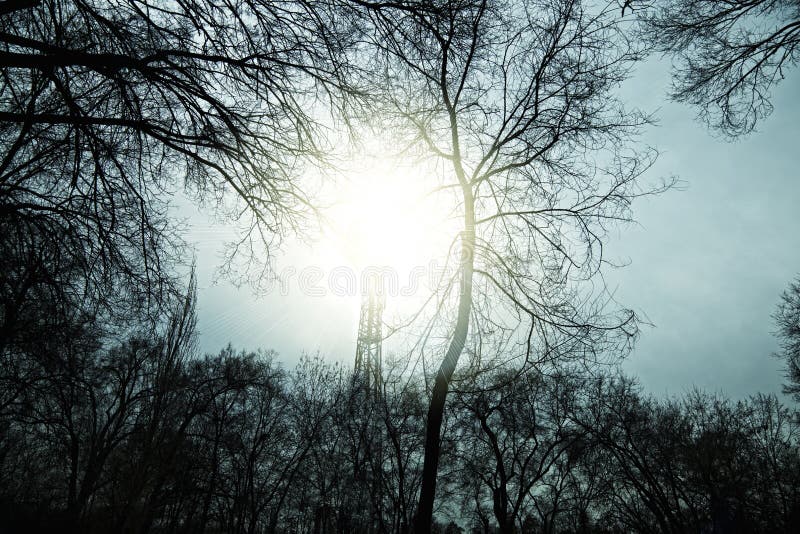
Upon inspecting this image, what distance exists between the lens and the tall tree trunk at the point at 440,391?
4.69 m

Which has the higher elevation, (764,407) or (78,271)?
(764,407)

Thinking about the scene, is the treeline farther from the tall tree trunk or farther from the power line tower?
the tall tree trunk

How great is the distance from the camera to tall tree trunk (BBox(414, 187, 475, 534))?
469cm

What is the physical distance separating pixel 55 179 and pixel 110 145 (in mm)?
2312

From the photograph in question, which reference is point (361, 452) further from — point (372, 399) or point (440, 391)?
point (440, 391)

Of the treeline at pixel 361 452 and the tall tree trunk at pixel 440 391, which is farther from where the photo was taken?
the treeline at pixel 361 452

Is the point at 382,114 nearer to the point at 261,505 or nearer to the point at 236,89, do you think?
the point at 236,89

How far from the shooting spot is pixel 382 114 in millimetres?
5340

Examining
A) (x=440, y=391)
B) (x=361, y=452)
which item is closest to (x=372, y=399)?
(x=361, y=452)

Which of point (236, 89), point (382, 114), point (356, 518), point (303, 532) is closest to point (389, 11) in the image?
point (382, 114)

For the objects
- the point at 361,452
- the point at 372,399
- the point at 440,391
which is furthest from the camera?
the point at 361,452

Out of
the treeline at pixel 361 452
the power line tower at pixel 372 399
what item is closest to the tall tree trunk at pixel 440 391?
the power line tower at pixel 372 399

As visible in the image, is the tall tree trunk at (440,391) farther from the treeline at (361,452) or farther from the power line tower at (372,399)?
the treeline at (361,452)

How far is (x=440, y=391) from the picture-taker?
4.98m
